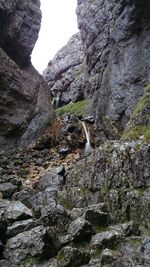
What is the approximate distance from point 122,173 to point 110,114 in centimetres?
2273

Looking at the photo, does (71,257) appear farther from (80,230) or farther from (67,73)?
(67,73)

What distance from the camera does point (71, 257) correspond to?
1195 centimetres

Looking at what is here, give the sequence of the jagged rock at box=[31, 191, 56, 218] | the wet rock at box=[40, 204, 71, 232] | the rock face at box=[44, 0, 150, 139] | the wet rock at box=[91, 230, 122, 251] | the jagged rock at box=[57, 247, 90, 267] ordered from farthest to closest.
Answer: the rock face at box=[44, 0, 150, 139], the jagged rock at box=[31, 191, 56, 218], the wet rock at box=[40, 204, 71, 232], the wet rock at box=[91, 230, 122, 251], the jagged rock at box=[57, 247, 90, 267]

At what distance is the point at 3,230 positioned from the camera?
15055 mm

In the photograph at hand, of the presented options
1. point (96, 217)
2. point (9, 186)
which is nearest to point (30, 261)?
point (96, 217)

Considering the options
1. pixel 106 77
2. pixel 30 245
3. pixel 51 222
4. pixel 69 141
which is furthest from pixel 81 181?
pixel 106 77

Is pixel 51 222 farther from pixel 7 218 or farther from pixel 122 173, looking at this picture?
pixel 122 173

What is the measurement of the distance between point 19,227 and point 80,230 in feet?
9.10

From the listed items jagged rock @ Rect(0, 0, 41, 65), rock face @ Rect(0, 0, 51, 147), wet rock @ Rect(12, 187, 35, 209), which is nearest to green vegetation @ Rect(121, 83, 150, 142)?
wet rock @ Rect(12, 187, 35, 209)

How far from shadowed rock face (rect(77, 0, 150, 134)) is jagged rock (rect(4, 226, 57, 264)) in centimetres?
2529

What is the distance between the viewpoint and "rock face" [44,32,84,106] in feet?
214

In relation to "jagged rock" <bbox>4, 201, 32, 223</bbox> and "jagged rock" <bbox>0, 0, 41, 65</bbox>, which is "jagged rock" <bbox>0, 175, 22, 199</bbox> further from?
"jagged rock" <bbox>0, 0, 41, 65</bbox>

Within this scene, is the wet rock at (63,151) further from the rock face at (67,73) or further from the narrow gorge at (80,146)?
the rock face at (67,73)

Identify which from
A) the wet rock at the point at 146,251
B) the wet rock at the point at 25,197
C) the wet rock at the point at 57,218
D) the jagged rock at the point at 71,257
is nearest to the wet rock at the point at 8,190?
the wet rock at the point at 25,197
